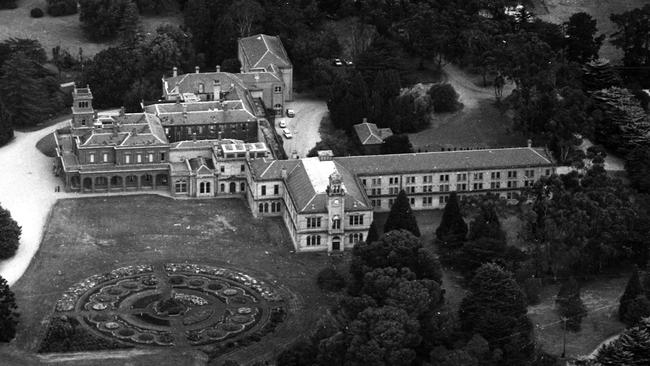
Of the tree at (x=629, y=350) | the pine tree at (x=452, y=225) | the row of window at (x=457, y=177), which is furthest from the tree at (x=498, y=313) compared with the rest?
the row of window at (x=457, y=177)

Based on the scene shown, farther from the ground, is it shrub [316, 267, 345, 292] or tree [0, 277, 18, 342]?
tree [0, 277, 18, 342]

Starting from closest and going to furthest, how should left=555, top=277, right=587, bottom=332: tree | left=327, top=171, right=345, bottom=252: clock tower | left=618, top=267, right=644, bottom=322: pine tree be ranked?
left=555, top=277, right=587, bottom=332: tree, left=618, top=267, right=644, bottom=322: pine tree, left=327, top=171, right=345, bottom=252: clock tower

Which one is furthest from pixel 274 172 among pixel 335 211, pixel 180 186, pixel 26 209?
pixel 26 209

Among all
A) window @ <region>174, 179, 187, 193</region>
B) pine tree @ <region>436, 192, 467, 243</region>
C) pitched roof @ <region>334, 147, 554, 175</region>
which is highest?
pitched roof @ <region>334, 147, 554, 175</region>

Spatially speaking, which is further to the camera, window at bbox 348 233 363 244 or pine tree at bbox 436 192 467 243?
window at bbox 348 233 363 244

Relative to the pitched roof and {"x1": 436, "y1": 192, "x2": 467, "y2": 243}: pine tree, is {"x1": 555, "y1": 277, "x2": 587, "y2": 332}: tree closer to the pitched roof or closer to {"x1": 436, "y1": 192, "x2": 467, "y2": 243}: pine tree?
{"x1": 436, "y1": 192, "x2": 467, "y2": 243}: pine tree

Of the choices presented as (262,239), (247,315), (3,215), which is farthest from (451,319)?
(3,215)

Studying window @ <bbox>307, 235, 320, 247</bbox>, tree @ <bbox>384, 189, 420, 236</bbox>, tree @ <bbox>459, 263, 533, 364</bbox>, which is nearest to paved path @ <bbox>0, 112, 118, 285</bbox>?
window @ <bbox>307, 235, 320, 247</bbox>

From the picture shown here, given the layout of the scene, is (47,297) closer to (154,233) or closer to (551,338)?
(154,233)
